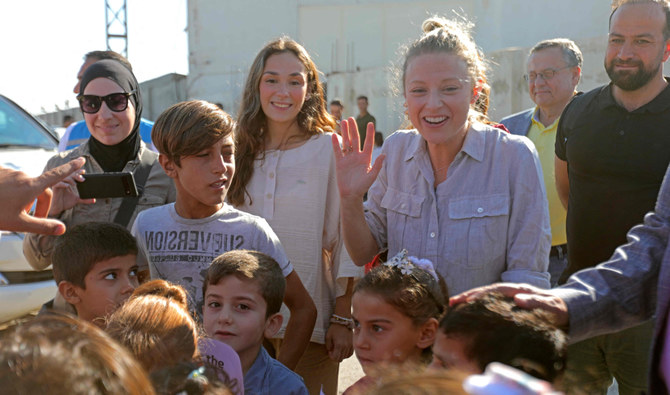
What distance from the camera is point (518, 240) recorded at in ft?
8.35

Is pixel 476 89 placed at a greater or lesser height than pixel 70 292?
greater

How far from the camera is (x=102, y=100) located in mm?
3277

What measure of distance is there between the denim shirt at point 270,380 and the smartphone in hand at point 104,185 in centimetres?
90

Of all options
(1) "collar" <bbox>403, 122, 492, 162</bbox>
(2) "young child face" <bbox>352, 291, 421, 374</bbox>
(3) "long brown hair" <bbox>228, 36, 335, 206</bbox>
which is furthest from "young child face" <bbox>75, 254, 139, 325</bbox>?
(1) "collar" <bbox>403, 122, 492, 162</bbox>

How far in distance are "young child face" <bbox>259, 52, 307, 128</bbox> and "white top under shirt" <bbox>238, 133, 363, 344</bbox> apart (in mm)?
187

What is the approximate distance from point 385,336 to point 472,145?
0.77 meters

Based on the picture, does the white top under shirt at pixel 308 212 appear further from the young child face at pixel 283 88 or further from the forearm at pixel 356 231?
the forearm at pixel 356 231

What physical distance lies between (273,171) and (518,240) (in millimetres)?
1209

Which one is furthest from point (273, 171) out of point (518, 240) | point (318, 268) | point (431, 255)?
point (518, 240)

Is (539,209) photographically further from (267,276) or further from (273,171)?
(273,171)

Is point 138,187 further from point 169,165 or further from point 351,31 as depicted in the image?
point 351,31

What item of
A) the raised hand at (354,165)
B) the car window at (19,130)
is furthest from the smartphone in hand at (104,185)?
the car window at (19,130)

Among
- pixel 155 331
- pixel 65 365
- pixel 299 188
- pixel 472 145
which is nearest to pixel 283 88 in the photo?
pixel 299 188

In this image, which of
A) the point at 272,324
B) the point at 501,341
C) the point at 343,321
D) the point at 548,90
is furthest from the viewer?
the point at 548,90
